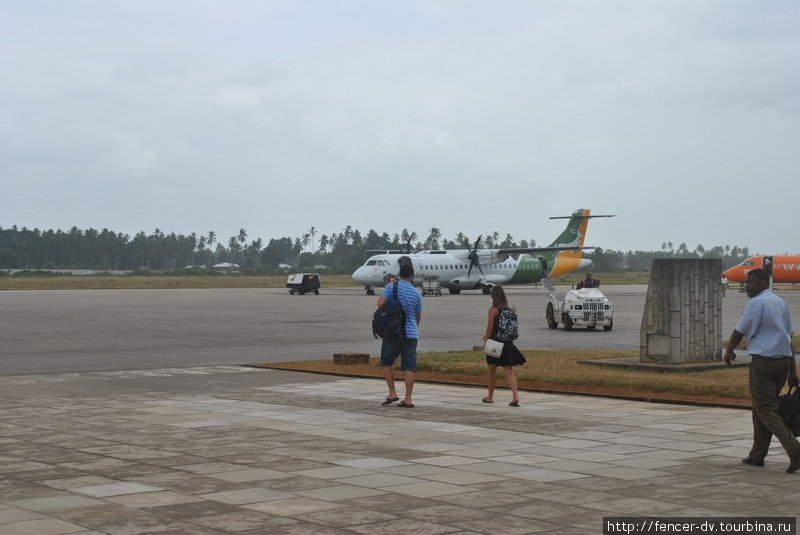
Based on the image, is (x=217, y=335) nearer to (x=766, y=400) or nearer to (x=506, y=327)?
(x=506, y=327)

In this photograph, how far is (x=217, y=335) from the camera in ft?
90.9

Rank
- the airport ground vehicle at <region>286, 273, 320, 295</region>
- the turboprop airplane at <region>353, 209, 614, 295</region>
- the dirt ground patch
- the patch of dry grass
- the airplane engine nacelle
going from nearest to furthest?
the dirt ground patch → the patch of dry grass → the turboprop airplane at <region>353, 209, 614, 295</region> → the airport ground vehicle at <region>286, 273, 320, 295</region> → the airplane engine nacelle

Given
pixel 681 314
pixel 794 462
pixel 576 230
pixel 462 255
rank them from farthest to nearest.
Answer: pixel 576 230
pixel 462 255
pixel 681 314
pixel 794 462

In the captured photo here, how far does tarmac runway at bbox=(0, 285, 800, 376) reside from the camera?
20.9 m

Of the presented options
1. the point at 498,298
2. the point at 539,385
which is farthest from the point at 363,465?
the point at 539,385

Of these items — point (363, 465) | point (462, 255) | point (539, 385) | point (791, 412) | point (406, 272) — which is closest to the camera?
point (791, 412)

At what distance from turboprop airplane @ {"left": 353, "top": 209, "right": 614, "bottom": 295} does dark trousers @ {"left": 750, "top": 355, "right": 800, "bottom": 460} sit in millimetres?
51139

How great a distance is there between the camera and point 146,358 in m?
20.9

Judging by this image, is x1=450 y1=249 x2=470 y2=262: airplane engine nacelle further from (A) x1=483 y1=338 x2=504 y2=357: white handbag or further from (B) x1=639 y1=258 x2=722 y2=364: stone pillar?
(A) x1=483 y1=338 x2=504 y2=357: white handbag

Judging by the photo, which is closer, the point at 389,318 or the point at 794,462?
the point at 794,462

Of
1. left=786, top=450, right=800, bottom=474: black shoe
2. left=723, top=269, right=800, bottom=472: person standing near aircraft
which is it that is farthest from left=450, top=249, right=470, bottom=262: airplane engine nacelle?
left=786, top=450, right=800, bottom=474: black shoe

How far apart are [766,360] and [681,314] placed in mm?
8960

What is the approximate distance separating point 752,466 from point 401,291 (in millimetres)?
5932

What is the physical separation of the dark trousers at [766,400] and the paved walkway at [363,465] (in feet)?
0.91
